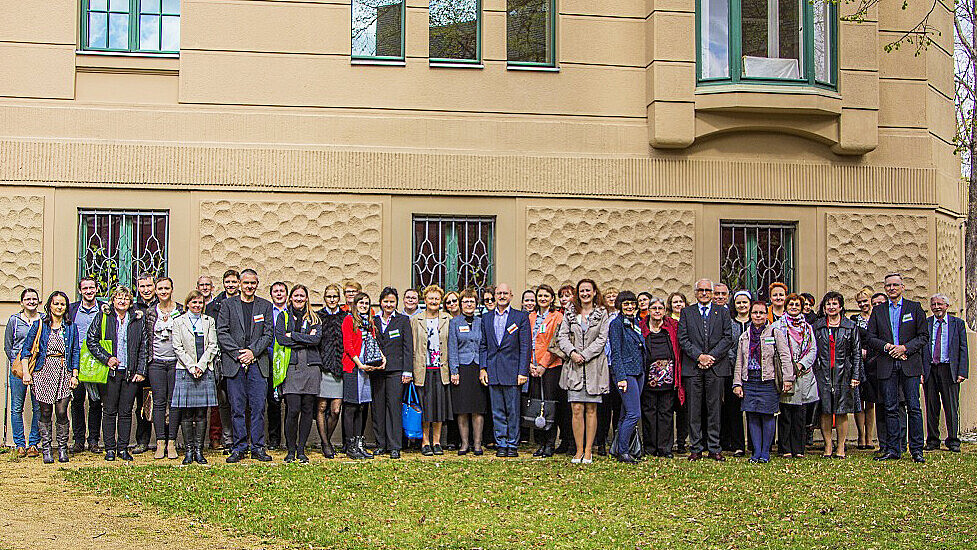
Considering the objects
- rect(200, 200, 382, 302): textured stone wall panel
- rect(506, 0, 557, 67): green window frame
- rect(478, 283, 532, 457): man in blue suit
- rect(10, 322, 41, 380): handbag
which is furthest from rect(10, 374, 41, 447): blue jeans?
rect(506, 0, 557, 67): green window frame

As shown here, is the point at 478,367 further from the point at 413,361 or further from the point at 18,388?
the point at 18,388

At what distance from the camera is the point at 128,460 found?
12492 mm

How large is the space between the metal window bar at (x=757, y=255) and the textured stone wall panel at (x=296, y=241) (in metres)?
4.50

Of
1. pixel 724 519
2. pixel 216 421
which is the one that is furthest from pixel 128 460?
pixel 724 519

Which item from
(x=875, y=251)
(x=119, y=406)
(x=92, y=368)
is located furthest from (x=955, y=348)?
(x=92, y=368)

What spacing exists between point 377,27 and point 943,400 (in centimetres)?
808

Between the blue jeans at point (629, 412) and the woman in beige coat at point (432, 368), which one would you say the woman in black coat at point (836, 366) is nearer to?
the blue jeans at point (629, 412)

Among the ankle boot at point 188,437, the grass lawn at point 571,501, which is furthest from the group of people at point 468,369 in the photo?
the grass lawn at point 571,501

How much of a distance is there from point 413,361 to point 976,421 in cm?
770

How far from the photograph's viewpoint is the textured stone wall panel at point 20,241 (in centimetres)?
1396

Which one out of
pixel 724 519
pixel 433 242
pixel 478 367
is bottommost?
pixel 724 519

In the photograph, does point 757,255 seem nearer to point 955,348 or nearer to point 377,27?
point 955,348

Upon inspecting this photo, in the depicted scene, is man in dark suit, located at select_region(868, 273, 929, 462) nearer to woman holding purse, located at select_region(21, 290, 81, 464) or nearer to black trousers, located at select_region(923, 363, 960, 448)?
black trousers, located at select_region(923, 363, 960, 448)

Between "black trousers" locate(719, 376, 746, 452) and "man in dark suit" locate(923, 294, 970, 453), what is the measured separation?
2.27 metres
